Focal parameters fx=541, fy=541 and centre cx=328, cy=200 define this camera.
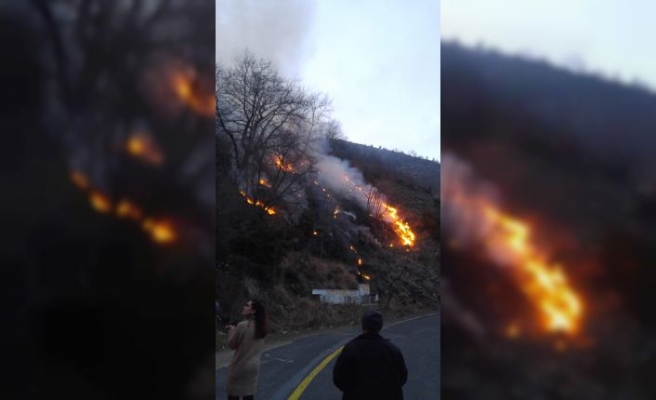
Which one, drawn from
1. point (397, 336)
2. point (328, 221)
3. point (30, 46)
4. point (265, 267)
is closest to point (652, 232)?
point (30, 46)

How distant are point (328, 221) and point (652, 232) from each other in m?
4.24

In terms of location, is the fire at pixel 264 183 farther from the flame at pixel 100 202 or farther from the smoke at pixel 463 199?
the smoke at pixel 463 199

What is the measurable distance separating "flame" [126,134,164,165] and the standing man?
1.30 meters

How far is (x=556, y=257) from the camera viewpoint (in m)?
2.27

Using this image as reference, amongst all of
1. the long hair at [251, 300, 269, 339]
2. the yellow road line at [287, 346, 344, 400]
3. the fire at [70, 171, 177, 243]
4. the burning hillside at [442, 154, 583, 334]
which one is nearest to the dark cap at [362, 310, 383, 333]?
the burning hillside at [442, 154, 583, 334]

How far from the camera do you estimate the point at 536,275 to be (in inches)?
89.9

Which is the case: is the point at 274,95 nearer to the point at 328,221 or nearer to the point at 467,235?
the point at 328,221

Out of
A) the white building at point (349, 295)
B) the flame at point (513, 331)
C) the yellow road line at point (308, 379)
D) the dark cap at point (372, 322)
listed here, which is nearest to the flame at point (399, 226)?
the white building at point (349, 295)

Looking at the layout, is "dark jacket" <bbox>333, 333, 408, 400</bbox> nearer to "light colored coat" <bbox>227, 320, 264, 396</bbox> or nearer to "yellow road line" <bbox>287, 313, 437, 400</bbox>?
"light colored coat" <bbox>227, 320, 264, 396</bbox>

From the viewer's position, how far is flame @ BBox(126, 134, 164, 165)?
238 centimetres

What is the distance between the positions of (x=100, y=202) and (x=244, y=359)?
4.70 ft

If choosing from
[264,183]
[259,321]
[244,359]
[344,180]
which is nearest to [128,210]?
[259,321]

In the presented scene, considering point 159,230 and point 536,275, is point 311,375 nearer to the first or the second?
point 159,230

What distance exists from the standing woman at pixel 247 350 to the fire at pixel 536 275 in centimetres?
161
